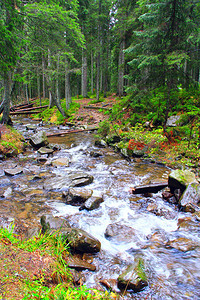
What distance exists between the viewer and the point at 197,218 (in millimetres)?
4188

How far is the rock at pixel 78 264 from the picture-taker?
277cm

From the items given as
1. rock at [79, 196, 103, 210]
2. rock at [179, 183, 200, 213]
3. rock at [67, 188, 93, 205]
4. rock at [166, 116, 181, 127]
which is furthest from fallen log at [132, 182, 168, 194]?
rock at [166, 116, 181, 127]

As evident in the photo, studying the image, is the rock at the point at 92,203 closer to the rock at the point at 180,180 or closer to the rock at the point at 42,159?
the rock at the point at 180,180

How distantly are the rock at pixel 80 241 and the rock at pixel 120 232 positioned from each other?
57cm

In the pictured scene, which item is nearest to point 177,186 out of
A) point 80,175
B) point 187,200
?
→ point 187,200

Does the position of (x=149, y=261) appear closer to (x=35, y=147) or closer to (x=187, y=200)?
(x=187, y=200)

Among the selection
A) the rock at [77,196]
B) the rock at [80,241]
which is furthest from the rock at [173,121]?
the rock at [80,241]

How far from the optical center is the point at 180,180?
16.5 ft

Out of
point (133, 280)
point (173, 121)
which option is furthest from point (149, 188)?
point (173, 121)

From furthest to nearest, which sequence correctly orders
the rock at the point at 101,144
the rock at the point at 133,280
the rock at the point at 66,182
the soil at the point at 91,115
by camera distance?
the soil at the point at 91,115 → the rock at the point at 101,144 → the rock at the point at 66,182 → the rock at the point at 133,280

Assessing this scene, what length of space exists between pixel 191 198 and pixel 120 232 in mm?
2332

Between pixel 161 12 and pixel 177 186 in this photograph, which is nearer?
pixel 177 186

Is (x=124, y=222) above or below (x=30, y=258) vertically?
below

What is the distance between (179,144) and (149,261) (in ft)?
23.1
